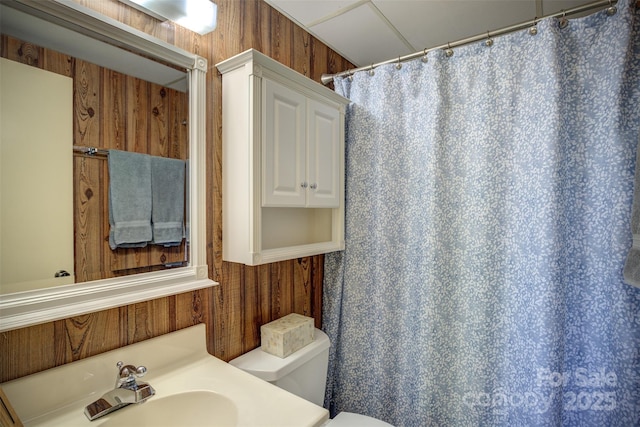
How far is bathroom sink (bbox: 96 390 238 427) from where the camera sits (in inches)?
34.8

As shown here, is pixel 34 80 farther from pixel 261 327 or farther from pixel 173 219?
pixel 261 327

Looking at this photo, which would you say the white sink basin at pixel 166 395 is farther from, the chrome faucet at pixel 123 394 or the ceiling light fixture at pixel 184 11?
the ceiling light fixture at pixel 184 11

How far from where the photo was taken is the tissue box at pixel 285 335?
1.32 metres

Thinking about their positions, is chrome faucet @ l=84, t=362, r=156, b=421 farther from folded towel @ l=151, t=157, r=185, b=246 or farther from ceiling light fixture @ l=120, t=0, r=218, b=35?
ceiling light fixture @ l=120, t=0, r=218, b=35

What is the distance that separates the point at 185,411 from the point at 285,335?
1.51 feet

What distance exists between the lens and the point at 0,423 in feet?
2.02

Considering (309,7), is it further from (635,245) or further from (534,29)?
(635,245)

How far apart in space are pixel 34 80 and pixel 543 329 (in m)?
1.84

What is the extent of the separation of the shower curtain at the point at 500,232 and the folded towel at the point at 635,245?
7cm

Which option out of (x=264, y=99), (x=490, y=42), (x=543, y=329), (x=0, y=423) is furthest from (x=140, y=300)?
(x=490, y=42)

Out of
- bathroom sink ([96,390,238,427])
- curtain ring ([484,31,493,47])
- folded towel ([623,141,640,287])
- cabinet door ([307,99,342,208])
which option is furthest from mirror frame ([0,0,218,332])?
folded towel ([623,141,640,287])

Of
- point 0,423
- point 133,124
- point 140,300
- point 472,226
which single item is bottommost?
point 0,423

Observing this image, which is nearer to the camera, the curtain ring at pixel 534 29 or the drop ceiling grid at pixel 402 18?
the curtain ring at pixel 534 29

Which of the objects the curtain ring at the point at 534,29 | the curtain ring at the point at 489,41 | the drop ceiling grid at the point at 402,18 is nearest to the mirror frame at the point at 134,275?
the drop ceiling grid at the point at 402,18
